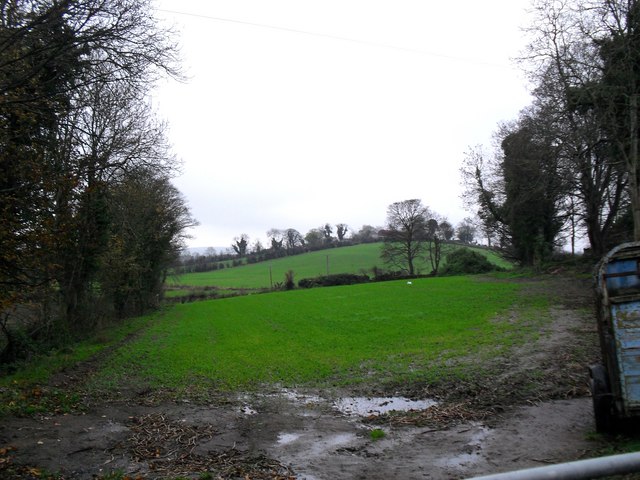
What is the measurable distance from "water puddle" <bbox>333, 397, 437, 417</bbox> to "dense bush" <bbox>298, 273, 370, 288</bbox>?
137 ft

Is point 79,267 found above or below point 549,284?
above

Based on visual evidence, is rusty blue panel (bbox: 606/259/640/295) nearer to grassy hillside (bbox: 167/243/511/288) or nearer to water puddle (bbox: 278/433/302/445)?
water puddle (bbox: 278/433/302/445)

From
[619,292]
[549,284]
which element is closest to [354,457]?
[619,292]

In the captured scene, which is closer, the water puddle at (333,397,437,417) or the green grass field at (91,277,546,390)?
the water puddle at (333,397,437,417)

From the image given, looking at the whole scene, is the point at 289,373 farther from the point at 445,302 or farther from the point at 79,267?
the point at 445,302

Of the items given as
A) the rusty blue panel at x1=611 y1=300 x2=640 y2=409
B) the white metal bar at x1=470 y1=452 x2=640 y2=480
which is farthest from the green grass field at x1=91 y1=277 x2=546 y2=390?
the white metal bar at x1=470 y1=452 x2=640 y2=480

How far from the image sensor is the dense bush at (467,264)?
4541cm

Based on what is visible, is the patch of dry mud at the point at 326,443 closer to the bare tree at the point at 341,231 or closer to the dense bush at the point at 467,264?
the dense bush at the point at 467,264

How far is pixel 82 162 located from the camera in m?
10.9

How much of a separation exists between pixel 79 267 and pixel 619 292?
62.2ft

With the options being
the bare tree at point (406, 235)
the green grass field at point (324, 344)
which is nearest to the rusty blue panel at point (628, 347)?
the green grass field at point (324, 344)

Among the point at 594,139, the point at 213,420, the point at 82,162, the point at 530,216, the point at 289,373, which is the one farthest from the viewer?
the point at 530,216

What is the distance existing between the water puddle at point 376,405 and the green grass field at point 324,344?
1.37 m

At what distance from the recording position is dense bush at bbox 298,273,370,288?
5106 centimetres
